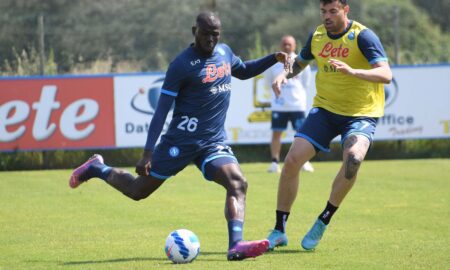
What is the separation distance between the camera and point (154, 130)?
7945mm

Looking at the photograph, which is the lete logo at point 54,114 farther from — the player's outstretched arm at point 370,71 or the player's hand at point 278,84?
the player's outstretched arm at point 370,71

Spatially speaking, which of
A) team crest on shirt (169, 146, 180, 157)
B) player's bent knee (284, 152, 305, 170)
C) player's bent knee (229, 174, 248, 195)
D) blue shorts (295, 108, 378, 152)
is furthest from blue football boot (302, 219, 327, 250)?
team crest on shirt (169, 146, 180, 157)

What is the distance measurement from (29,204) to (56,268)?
4.96 meters

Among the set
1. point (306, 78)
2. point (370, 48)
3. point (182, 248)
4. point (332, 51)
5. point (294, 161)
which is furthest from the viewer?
point (306, 78)

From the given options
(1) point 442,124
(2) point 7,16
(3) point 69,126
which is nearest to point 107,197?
(3) point 69,126

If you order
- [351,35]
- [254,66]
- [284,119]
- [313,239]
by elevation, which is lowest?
[284,119]

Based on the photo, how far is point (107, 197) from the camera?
1328 cm

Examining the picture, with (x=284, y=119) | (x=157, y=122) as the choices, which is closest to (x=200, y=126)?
(x=157, y=122)

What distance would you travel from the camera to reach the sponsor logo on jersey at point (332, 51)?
28.7ft

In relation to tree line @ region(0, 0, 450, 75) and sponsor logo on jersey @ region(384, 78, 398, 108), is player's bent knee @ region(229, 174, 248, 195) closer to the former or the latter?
sponsor logo on jersey @ region(384, 78, 398, 108)

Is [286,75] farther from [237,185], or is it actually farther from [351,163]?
[237,185]

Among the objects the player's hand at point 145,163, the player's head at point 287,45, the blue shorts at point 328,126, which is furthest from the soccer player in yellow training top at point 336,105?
the player's head at point 287,45

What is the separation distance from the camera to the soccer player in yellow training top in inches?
340

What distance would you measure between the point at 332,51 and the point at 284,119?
8.02m
